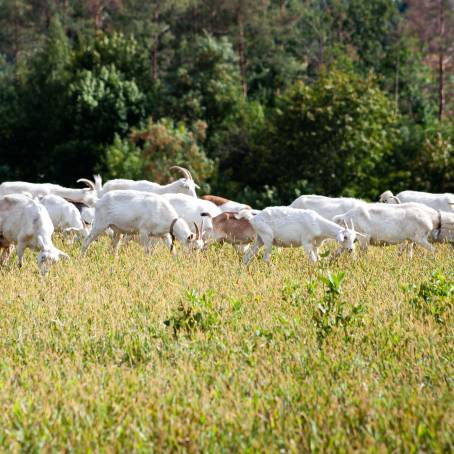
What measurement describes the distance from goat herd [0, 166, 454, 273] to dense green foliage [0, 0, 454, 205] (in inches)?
911

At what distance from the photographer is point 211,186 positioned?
42.9m

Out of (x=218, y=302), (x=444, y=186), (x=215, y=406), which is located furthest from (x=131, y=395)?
(x=444, y=186)

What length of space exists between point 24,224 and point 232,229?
12.3 feet

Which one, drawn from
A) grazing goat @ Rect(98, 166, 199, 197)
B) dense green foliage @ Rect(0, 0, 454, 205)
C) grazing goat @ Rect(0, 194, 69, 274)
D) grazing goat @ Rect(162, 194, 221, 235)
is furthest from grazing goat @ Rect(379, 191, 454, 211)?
dense green foliage @ Rect(0, 0, 454, 205)

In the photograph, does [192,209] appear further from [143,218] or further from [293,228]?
[293,228]

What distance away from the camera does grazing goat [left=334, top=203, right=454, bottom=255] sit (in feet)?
48.5

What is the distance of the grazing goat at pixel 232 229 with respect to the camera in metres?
15.1

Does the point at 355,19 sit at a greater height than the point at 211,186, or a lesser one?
greater

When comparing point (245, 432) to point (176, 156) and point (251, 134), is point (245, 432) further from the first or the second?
Answer: point (251, 134)

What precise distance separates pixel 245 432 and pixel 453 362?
7.70ft

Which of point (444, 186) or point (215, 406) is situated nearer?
point (215, 406)

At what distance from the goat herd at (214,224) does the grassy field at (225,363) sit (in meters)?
0.86

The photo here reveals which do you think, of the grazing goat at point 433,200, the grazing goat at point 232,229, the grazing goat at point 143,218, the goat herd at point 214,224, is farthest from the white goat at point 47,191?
the grazing goat at point 433,200

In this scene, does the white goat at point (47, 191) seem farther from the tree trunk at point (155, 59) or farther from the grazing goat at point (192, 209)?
the tree trunk at point (155, 59)
